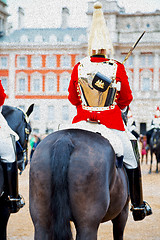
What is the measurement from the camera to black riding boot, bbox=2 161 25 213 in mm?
3518

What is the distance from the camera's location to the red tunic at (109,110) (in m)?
3.12

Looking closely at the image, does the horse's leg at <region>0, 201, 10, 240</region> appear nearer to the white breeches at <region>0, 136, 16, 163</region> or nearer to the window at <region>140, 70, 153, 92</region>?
the white breeches at <region>0, 136, 16, 163</region>

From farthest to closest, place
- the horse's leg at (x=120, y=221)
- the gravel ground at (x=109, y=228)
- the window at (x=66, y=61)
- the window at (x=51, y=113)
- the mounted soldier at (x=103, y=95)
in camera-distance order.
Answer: the window at (x=51, y=113), the window at (x=66, y=61), the gravel ground at (x=109, y=228), the horse's leg at (x=120, y=221), the mounted soldier at (x=103, y=95)

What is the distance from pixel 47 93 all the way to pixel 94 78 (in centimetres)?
4218

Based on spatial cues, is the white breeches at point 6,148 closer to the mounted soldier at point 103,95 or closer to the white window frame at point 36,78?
the mounted soldier at point 103,95

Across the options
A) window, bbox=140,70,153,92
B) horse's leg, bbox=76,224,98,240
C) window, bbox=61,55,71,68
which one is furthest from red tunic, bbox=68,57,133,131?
window, bbox=61,55,71,68

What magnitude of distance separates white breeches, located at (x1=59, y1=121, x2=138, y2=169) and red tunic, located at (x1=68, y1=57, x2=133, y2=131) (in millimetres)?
76

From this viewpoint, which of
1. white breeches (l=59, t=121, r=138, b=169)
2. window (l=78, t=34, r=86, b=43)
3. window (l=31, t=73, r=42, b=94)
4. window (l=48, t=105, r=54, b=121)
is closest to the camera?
white breeches (l=59, t=121, r=138, b=169)

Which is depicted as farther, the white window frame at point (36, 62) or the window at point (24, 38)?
the window at point (24, 38)

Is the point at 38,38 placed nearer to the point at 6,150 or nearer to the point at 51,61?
the point at 51,61

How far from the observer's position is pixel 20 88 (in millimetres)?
45875

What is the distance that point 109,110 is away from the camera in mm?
3158

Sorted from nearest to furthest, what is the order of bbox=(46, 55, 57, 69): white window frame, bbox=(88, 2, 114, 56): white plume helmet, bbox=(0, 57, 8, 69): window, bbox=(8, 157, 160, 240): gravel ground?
bbox=(88, 2, 114, 56): white plume helmet → bbox=(8, 157, 160, 240): gravel ground → bbox=(46, 55, 57, 69): white window frame → bbox=(0, 57, 8, 69): window

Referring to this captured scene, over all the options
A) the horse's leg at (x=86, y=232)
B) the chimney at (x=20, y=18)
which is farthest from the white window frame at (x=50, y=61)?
the horse's leg at (x=86, y=232)
